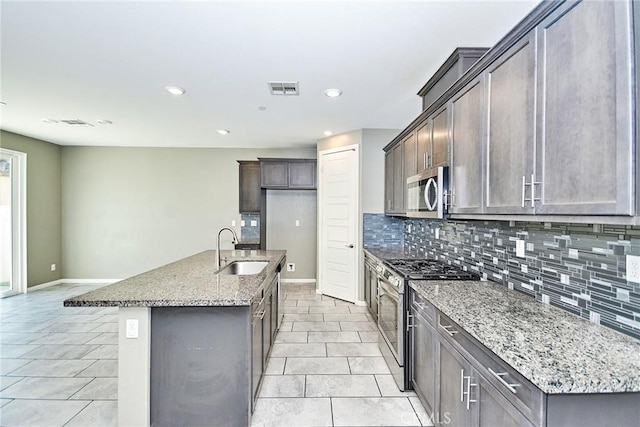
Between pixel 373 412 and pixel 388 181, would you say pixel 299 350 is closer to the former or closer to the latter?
pixel 373 412

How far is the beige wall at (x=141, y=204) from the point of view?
235 inches

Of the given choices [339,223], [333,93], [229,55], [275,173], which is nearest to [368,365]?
[339,223]

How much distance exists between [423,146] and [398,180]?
0.97 meters

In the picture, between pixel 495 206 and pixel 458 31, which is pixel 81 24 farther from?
pixel 495 206

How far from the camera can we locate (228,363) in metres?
1.90

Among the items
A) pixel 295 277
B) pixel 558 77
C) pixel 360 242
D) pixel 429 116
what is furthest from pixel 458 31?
pixel 295 277

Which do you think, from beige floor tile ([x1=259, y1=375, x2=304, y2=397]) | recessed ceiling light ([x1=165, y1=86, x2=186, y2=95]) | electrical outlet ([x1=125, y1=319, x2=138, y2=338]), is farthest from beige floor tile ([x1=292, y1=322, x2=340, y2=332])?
recessed ceiling light ([x1=165, y1=86, x2=186, y2=95])

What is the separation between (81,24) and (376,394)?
3.38 metres

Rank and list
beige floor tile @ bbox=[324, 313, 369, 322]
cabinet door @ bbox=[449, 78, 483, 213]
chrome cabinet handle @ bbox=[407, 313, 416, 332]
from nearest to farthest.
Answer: cabinet door @ bbox=[449, 78, 483, 213]
chrome cabinet handle @ bbox=[407, 313, 416, 332]
beige floor tile @ bbox=[324, 313, 369, 322]

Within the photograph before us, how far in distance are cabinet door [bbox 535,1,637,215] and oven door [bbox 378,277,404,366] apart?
139cm

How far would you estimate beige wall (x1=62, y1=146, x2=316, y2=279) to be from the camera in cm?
596

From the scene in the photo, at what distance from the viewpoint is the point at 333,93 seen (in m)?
3.23

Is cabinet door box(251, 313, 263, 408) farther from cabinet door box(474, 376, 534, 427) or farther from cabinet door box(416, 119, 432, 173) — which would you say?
cabinet door box(416, 119, 432, 173)

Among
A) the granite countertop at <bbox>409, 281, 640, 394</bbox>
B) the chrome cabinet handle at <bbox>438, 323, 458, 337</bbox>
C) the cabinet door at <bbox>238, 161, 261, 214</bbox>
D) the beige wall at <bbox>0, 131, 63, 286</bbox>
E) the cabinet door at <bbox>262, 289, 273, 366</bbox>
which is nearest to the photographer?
the granite countertop at <bbox>409, 281, 640, 394</bbox>
